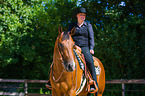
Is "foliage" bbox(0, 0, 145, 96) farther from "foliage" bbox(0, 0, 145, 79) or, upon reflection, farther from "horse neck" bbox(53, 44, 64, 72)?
"horse neck" bbox(53, 44, 64, 72)

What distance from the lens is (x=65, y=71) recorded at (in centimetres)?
345

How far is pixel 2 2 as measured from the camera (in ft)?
36.3

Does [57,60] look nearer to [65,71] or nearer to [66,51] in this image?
[65,71]

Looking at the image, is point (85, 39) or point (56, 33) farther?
point (56, 33)

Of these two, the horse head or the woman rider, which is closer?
the horse head

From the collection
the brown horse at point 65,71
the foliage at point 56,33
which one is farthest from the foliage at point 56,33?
the brown horse at point 65,71

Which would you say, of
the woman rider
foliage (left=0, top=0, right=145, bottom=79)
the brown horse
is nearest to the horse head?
the brown horse

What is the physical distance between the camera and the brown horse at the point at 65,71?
10.1ft

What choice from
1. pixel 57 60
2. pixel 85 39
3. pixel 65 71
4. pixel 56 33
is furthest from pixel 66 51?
pixel 56 33

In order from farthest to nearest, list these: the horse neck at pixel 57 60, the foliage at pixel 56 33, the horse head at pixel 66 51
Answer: the foliage at pixel 56 33, the horse neck at pixel 57 60, the horse head at pixel 66 51

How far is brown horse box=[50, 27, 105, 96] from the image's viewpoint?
307 centimetres

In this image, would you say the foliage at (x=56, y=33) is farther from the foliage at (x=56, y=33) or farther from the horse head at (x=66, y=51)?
the horse head at (x=66, y=51)

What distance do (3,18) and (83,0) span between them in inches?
196

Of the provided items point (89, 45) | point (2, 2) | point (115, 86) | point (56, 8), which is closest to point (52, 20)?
point (56, 8)
